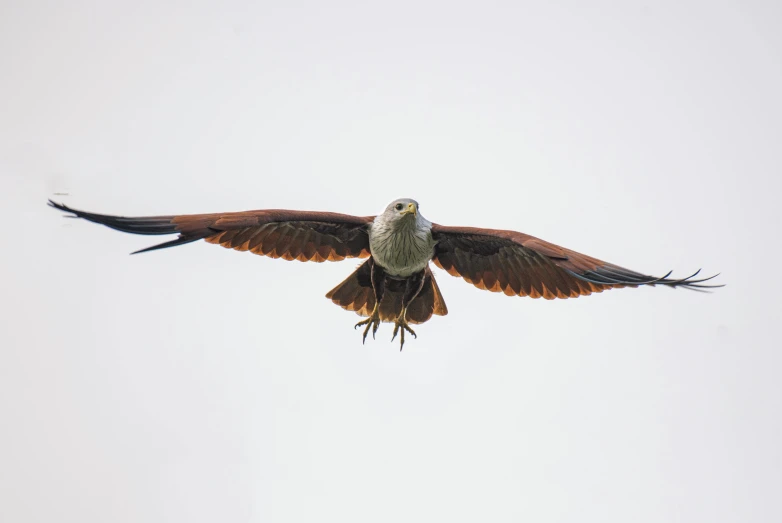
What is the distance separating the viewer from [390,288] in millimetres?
11633

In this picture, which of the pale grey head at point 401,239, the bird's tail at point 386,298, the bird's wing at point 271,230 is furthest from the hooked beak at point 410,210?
the bird's tail at point 386,298

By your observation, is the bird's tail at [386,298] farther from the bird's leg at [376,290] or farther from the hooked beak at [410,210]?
the hooked beak at [410,210]

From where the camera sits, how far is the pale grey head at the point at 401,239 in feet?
35.7

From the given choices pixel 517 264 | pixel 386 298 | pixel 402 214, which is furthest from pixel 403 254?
pixel 517 264

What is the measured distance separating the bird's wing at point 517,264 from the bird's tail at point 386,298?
0.39 metres

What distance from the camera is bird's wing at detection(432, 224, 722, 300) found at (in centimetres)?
1016

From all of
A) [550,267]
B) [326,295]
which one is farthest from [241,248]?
[550,267]

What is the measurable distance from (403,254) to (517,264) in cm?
136

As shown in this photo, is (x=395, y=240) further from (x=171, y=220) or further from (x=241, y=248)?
(x=171, y=220)

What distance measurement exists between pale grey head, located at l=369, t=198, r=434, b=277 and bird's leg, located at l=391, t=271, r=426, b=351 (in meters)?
0.15

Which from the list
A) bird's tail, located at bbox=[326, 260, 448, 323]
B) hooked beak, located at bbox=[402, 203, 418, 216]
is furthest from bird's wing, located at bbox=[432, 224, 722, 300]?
hooked beak, located at bbox=[402, 203, 418, 216]

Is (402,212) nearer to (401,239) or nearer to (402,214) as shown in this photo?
(402,214)

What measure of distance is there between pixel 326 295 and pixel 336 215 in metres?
1.25

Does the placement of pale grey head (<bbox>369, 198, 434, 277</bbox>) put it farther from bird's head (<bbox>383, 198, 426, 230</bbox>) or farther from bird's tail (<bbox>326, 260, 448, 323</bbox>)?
bird's tail (<bbox>326, 260, 448, 323</bbox>)
